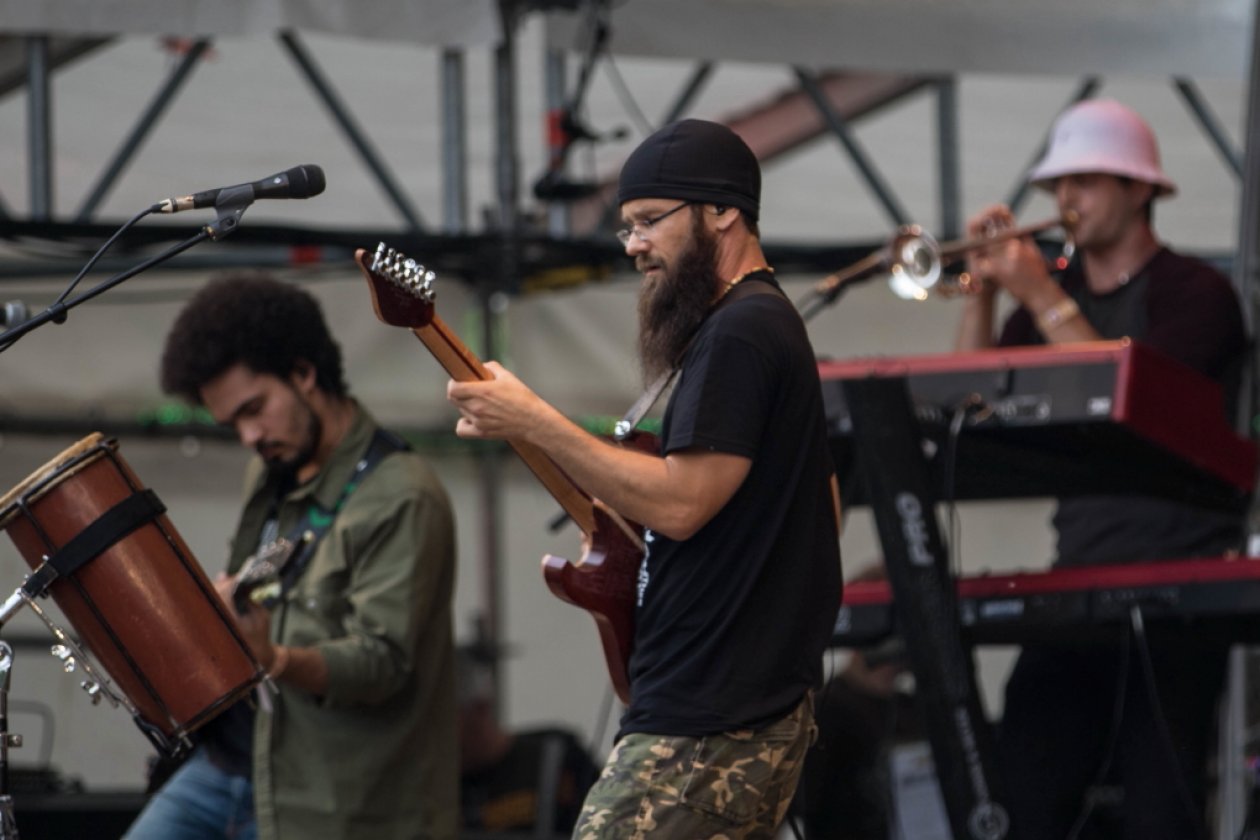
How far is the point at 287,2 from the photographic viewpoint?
5.60 meters

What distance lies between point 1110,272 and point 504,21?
2408mm

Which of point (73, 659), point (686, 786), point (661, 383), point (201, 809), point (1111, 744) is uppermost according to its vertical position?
point (661, 383)

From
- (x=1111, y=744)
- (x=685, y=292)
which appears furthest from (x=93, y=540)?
(x=1111, y=744)

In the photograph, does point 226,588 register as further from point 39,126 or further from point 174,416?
point 174,416

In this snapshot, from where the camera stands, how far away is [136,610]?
3.46 m

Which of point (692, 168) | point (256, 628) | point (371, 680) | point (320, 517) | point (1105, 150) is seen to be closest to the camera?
point (692, 168)

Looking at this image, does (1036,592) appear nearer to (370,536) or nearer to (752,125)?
(370,536)

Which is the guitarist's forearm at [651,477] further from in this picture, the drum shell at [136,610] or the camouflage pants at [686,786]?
the drum shell at [136,610]

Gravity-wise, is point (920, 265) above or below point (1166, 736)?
above

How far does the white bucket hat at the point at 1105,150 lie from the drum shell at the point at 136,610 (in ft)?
7.79

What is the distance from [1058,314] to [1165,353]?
0.26 meters

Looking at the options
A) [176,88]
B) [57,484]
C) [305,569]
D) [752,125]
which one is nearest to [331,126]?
[176,88]

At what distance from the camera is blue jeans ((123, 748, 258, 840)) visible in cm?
400

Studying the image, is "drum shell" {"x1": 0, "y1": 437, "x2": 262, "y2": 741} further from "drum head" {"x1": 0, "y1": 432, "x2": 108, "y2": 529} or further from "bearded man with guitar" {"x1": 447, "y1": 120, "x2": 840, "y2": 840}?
"bearded man with guitar" {"x1": 447, "y1": 120, "x2": 840, "y2": 840}
